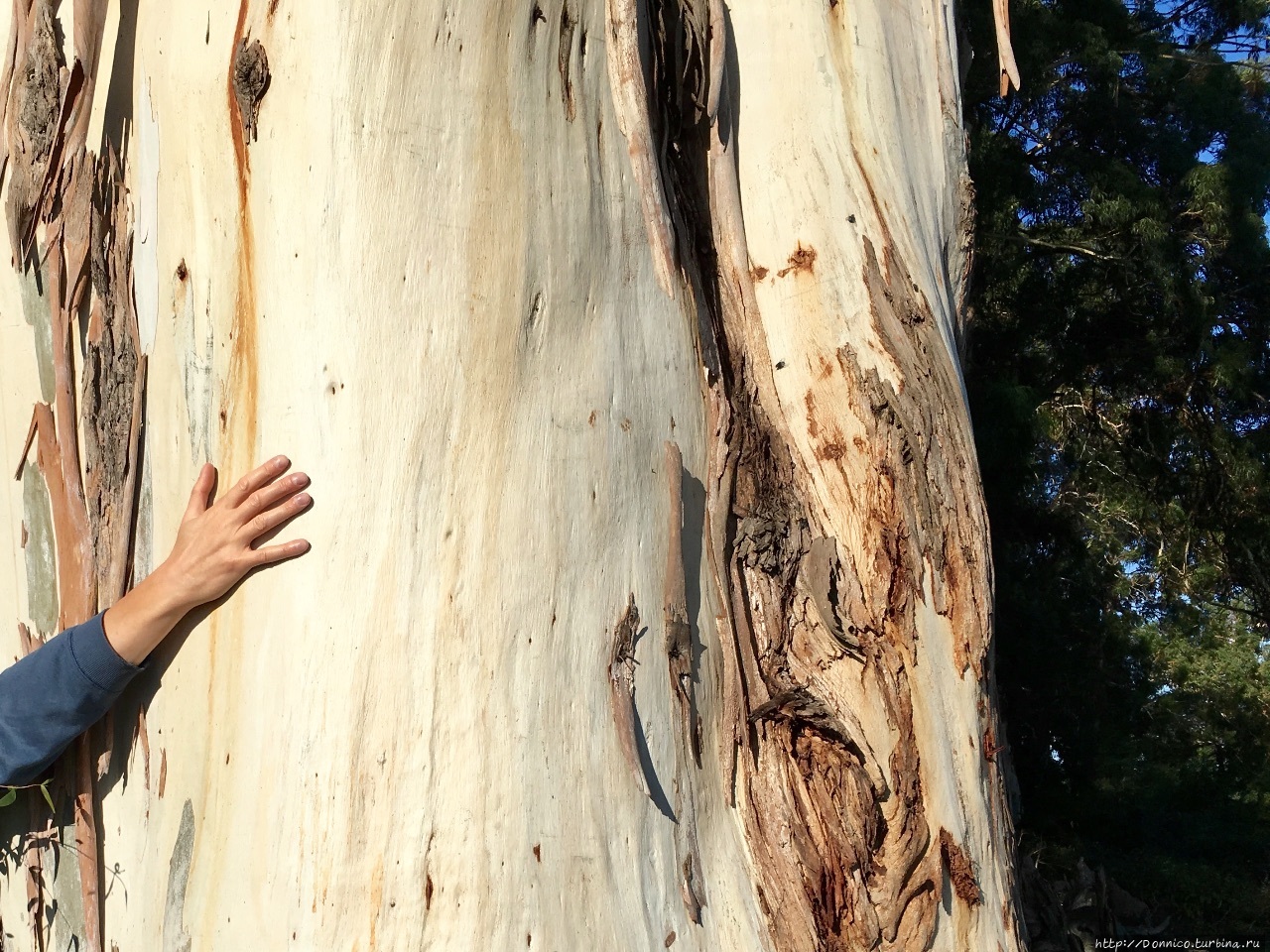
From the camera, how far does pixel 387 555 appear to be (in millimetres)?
1635

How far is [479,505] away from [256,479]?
33 centimetres

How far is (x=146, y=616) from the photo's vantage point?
5.52 ft

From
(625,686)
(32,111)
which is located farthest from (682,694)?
(32,111)

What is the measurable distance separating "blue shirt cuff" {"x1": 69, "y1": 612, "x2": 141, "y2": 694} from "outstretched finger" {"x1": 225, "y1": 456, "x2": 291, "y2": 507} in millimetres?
300

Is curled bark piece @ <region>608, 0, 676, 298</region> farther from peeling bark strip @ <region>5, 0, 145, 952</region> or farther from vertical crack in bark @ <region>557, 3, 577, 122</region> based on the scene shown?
peeling bark strip @ <region>5, 0, 145, 952</region>

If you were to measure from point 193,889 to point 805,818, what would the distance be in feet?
3.35

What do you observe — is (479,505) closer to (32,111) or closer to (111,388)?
(111,388)

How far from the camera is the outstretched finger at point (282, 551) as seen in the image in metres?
1.63

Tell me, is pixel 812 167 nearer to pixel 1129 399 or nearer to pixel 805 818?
pixel 805 818

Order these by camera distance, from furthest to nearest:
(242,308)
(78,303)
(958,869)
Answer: (958,869), (78,303), (242,308)

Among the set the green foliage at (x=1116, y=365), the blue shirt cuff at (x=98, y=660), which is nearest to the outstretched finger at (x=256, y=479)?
the blue shirt cuff at (x=98, y=660)

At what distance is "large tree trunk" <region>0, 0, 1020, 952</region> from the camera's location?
1.62 m

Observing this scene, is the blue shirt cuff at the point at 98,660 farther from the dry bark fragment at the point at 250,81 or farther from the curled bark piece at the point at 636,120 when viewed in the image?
the curled bark piece at the point at 636,120

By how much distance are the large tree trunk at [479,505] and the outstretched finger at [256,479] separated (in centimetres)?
3
